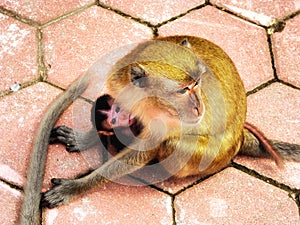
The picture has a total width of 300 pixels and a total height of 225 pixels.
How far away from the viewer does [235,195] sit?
3152mm

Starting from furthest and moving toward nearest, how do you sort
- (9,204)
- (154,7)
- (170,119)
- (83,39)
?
(154,7)
(83,39)
(9,204)
(170,119)

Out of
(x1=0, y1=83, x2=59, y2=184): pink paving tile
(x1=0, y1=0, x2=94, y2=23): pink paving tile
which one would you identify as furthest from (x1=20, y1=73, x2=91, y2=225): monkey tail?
(x1=0, y1=0, x2=94, y2=23): pink paving tile

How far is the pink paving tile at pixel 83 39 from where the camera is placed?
137 inches

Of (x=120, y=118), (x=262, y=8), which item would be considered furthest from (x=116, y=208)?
(x=262, y=8)

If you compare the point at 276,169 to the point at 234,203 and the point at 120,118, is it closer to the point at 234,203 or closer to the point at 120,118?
the point at 234,203

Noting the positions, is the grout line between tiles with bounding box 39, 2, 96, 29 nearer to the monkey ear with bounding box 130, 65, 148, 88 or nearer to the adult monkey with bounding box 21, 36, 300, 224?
the adult monkey with bounding box 21, 36, 300, 224

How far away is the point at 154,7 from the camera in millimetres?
3754

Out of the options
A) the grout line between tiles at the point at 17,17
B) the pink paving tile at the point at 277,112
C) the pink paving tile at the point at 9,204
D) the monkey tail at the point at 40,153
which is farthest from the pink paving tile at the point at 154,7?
the pink paving tile at the point at 9,204

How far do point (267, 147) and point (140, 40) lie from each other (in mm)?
1028

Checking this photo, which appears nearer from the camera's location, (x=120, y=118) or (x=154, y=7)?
(x=120, y=118)

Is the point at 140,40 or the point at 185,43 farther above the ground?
the point at 140,40

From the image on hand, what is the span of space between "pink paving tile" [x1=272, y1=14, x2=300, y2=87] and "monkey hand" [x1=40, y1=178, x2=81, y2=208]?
1377mm

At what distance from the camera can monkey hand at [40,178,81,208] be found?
118 inches

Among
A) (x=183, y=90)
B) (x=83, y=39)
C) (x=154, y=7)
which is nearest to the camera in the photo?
(x=183, y=90)
